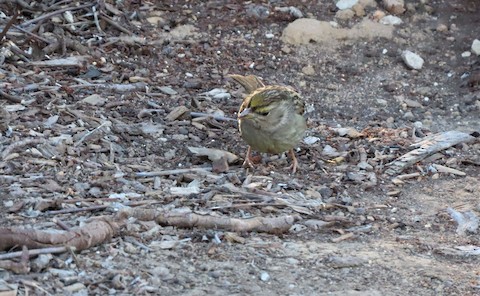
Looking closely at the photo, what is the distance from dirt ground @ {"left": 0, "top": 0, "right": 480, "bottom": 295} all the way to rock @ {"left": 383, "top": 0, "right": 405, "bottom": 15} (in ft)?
0.24

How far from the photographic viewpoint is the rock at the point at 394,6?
36.4 feet

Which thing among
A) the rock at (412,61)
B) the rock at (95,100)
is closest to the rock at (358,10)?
the rock at (412,61)

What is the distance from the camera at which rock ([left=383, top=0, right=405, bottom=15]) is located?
36.4 ft

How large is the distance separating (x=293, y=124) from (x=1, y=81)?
2.63 meters

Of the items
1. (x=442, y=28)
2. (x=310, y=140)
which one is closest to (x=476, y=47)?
(x=442, y=28)

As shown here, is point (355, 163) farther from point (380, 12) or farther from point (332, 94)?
point (380, 12)

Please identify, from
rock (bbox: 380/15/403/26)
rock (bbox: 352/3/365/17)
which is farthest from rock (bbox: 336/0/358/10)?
rock (bbox: 380/15/403/26)

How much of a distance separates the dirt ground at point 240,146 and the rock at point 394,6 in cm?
7

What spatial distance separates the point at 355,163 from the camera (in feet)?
27.8

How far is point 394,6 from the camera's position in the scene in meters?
11.1

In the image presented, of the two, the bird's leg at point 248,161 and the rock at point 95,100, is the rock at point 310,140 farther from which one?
the rock at point 95,100

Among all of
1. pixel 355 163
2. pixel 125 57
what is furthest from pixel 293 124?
pixel 125 57

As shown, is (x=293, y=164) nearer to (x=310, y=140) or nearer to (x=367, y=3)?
(x=310, y=140)

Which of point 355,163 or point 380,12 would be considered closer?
point 355,163
